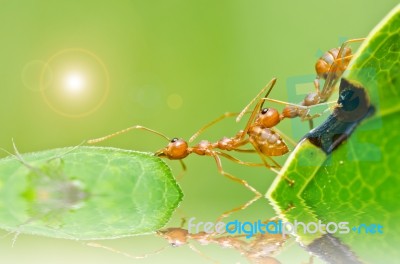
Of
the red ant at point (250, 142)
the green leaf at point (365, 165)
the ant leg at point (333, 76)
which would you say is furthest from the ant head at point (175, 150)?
the green leaf at point (365, 165)

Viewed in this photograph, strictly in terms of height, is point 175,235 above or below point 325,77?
below

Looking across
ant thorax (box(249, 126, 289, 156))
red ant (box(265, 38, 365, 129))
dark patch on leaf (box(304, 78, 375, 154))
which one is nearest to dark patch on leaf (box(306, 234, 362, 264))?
dark patch on leaf (box(304, 78, 375, 154))

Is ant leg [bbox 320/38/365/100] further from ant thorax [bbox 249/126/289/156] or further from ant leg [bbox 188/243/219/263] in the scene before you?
ant leg [bbox 188/243/219/263]

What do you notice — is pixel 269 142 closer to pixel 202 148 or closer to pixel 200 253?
pixel 202 148

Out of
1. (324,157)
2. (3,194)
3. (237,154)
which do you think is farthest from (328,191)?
(237,154)

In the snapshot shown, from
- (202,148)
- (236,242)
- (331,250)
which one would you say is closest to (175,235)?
(236,242)

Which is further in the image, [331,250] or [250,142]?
[250,142]
